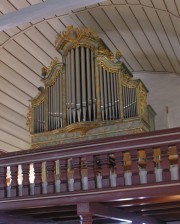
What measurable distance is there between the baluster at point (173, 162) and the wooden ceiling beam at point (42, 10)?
2301mm

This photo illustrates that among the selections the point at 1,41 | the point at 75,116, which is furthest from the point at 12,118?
the point at 75,116

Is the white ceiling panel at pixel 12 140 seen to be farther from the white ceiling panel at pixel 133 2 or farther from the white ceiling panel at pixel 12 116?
the white ceiling panel at pixel 133 2

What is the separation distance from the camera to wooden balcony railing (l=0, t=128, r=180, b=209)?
589 centimetres

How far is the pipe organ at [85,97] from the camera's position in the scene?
8.80 metres

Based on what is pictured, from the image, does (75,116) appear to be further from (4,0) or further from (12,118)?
(12,118)

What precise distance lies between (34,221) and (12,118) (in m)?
4.49

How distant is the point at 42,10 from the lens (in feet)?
22.6

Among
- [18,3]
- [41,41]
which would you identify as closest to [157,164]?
[18,3]

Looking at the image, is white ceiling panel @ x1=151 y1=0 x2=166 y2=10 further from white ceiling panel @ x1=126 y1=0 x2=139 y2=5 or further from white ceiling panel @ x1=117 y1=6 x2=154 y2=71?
white ceiling panel @ x1=117 y1=6 x2=154 y2=71

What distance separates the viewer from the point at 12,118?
12.2 metres

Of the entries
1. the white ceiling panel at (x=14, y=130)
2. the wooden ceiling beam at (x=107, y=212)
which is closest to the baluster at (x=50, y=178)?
the wooden ceiling beam at (x=107, y=212)

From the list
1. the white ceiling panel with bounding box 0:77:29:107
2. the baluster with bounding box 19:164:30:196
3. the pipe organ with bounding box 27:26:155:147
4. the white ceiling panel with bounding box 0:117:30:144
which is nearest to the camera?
the baluster with bounding box 19:164:30:196

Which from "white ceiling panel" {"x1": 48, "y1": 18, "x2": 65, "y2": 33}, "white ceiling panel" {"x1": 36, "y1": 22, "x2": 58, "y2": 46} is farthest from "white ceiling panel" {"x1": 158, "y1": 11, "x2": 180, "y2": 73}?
"white ceiling panel" {"x1": 36, "y1": 22, "x2": 58, "y2": 46}

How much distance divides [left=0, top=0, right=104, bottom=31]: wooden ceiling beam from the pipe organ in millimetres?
2441
